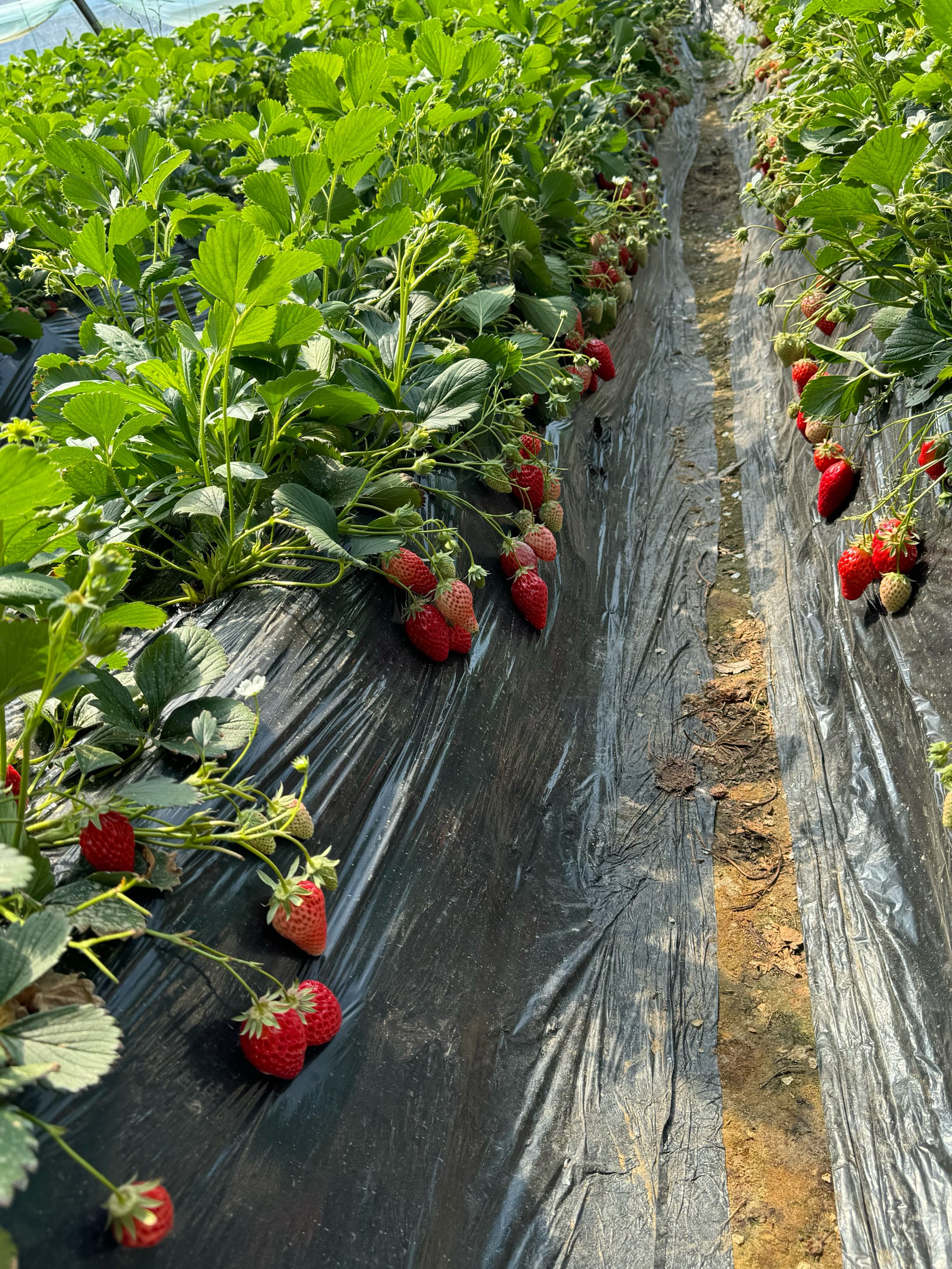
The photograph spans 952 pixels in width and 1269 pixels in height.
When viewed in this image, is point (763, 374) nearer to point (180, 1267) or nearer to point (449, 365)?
point (449, 365)

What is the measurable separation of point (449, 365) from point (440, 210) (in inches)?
14.0

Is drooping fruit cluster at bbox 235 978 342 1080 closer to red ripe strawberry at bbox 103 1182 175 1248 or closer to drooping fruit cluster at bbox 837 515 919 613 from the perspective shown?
red ripe strawberry at bbox 103 1182 175 1248

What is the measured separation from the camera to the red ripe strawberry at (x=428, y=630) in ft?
5.28

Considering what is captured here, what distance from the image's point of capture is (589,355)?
9.05ft

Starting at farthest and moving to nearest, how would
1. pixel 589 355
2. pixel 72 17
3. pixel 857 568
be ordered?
pixel 72 17
pixel 589 355
pixel 857 568

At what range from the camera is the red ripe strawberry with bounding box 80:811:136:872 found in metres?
1.01

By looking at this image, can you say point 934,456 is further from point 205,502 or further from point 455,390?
point 205,502

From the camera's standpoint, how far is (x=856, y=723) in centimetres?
184

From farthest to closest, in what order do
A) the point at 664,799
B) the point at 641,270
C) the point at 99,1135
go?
the point at 641,270 < the point at 664,799 < the point at 99,1135

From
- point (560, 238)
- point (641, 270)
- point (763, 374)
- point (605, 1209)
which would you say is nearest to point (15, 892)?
point (605, 1209)

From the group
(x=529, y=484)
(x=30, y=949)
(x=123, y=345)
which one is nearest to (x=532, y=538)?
(x=529, y=484)

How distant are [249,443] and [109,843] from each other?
76cm

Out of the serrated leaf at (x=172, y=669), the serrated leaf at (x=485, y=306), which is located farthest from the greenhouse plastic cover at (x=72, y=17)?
the serrated leaf at (x=172, y=669)

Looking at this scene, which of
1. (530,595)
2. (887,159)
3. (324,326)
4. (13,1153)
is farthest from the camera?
(530,595)
